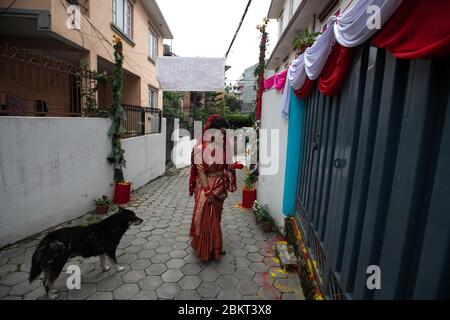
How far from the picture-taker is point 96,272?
3223 mm

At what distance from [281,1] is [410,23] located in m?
11.7

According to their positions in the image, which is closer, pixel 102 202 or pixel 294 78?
pixel 294 78

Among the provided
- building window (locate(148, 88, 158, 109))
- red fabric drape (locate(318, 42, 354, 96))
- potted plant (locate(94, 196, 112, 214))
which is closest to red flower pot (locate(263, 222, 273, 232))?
red fabric drape (locate(318, 42, 354, 96))

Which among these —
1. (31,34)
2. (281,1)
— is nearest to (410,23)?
(31,34)

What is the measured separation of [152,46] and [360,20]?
13.2 meters

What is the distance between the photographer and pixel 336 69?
A: 7.18ft

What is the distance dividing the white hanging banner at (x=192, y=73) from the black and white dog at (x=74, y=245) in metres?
5.31

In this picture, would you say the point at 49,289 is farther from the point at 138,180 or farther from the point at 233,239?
the point at 138,180

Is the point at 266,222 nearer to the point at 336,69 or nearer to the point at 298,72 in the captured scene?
the point at 298,72

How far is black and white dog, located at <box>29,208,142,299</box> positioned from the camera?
2582mm

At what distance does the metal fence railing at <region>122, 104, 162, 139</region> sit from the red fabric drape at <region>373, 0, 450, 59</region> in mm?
6113

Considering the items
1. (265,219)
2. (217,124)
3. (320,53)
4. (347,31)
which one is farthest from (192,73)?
(347,31)

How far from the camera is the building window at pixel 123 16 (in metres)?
8.55

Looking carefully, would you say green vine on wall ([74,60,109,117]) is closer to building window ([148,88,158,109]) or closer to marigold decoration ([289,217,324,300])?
marigold decoration ([289,217,324,300])
